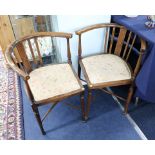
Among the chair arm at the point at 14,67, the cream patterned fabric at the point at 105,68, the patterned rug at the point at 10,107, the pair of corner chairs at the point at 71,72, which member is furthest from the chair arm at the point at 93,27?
the patterned rug at the point at 10,107

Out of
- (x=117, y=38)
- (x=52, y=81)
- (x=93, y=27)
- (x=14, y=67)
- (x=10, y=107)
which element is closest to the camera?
(x=14, y=67)

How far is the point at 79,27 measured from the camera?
1.43 meters

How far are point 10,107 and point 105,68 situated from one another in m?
0.95

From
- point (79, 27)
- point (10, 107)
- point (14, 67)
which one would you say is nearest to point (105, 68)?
point (79, 27)

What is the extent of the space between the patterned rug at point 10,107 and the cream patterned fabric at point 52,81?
0.46 metres

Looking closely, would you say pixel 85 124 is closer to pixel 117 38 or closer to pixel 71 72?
pixel 71 72

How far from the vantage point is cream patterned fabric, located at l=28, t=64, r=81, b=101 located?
1.21 metres

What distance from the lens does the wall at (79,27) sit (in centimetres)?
137

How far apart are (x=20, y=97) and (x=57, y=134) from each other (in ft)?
1.89

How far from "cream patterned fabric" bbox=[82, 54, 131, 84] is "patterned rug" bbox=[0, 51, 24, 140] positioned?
0.74 metres

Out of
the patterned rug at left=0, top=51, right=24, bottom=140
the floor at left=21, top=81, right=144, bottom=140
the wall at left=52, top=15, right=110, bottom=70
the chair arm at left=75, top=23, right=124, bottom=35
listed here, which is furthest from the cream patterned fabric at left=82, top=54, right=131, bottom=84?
the patterned rug at left=0, top=51, right=24, bottom=140

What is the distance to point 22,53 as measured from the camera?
1.30m

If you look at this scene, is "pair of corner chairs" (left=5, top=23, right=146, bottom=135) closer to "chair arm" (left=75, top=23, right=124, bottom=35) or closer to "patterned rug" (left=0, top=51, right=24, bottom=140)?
"chair arm" (left=75, top=23, right=124, bottom=35)
